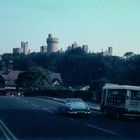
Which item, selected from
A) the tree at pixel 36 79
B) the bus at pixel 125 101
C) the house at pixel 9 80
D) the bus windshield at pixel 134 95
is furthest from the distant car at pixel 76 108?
the house at pixel 9 80

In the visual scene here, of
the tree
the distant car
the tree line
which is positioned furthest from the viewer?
the tree

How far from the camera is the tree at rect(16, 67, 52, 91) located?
126 meters

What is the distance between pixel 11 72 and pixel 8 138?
468 ft

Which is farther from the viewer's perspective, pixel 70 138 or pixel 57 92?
pixel 57 92

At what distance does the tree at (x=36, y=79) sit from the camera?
414 feet

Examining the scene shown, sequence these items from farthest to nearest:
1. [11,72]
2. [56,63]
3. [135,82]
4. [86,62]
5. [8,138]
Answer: [56,63]
[11,72]
[86,62]
[135,82]
[8,138]

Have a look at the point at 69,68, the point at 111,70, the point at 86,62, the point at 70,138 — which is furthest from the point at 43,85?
the point at 70,138

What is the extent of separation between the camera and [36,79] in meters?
129

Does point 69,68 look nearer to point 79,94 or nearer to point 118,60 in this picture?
point 118,60

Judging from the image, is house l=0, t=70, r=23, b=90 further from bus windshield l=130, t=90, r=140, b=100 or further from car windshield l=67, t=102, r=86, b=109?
bus windshield l=130, t=90, r=140, b=100

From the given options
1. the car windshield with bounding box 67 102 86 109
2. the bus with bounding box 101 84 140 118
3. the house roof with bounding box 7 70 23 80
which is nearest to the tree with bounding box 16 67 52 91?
the house roof with bounding box 7 70 23 80

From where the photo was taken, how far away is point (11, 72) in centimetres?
16275

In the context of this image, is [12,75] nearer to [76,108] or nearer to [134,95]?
[76,108]

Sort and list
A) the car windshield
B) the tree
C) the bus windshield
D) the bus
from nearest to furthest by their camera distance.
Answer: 1. the bus
2. the bus windshield
3. the car windshield
4. the tree
